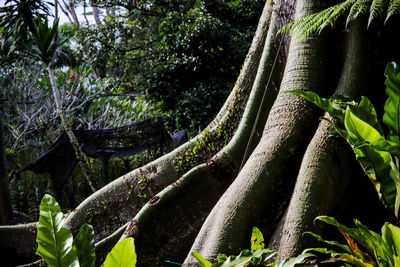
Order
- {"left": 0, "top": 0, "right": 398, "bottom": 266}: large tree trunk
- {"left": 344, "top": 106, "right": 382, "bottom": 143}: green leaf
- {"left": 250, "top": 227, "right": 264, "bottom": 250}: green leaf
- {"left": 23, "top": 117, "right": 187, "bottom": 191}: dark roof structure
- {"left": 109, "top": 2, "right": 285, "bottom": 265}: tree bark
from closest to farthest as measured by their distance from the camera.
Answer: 1. {"left": 344, "top": 106, "right": 382, "bottom": 143}: green leaf
2. {"left": 250, "top": 227, "right": 264, "bottom": 250}: green leaf
3. {"left": 0, "top": 0, "right": 398, "bottom": 266}: large tree trunk
4. {"left": 109, "top": 2, "right": 285, "bottom": 265}: tree bark
5. {"left": 23, "top": 117, "right": 187, "bottom": 191}: dark roof structure

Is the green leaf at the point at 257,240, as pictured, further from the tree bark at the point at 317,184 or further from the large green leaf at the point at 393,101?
the large green leaf at the point at 393,101

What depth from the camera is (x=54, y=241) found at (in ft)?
5.25

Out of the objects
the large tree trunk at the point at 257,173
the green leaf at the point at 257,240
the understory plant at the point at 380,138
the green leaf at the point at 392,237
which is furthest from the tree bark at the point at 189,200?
the green leaf at the point at 392,237

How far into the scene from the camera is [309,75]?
8.19ft

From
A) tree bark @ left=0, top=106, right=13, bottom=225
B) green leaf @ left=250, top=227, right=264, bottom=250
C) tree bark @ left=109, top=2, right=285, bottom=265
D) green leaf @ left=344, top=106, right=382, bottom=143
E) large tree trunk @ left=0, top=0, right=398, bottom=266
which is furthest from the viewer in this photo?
tree bark @ left=0, top=106, right=13, bottom=225

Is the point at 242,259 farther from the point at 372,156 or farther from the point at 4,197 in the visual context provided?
the point at 4,197

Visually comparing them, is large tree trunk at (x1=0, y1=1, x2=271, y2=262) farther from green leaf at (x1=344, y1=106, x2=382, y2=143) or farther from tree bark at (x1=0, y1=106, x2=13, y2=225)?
tree bark at (x1=0, y1=106, x2=13, y2=225)

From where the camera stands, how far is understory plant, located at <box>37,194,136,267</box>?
1502 millimetres

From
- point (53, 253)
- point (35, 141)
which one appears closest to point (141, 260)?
point (53, 253)

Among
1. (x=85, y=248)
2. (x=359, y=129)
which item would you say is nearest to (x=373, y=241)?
(x=359, y=129)

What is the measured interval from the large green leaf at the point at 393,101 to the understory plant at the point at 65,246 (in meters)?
1.38

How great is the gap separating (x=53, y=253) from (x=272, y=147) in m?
1.38

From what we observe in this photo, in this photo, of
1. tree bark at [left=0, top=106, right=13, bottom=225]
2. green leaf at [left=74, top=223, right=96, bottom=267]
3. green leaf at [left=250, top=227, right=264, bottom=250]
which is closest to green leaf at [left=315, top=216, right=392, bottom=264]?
green leaf at [left=250, top=227, right=264, bottom=250]

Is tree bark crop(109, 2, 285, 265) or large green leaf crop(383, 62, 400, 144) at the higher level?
large green leaf crop(383, 62, 400, 144)
